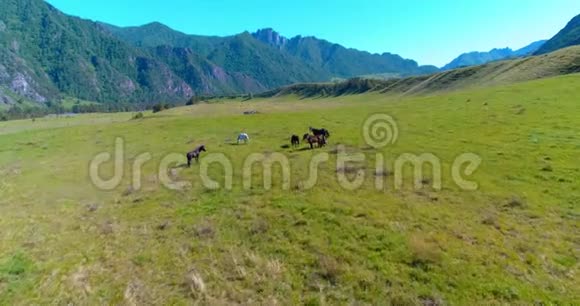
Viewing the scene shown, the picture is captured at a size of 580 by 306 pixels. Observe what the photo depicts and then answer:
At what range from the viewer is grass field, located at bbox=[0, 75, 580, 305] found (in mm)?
10836

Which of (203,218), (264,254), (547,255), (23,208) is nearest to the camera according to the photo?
(547,255)

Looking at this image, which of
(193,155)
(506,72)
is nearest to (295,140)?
(193,155)

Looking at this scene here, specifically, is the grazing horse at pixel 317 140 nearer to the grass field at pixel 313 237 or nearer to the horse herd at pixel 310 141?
the horse herd at pixel 310 141

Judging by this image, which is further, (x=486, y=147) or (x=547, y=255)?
(x=486, y=147)

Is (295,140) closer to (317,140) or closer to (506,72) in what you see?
(317,140)

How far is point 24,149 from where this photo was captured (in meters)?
42.2

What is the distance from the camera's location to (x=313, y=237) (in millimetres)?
13969

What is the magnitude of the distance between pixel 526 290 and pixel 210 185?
17.0 meters

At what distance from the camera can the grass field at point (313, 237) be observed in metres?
10.8

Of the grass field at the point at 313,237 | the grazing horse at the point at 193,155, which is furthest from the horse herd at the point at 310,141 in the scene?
the grass field at the point at 313,237

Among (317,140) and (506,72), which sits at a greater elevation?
(506,72)

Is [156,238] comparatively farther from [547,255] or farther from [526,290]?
[547,255]

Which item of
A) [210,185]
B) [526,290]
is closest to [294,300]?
[526,290]

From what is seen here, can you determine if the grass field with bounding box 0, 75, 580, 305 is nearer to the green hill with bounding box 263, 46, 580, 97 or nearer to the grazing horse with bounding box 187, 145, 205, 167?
the grazing horse with bounding box 187, 145, 205, 167
